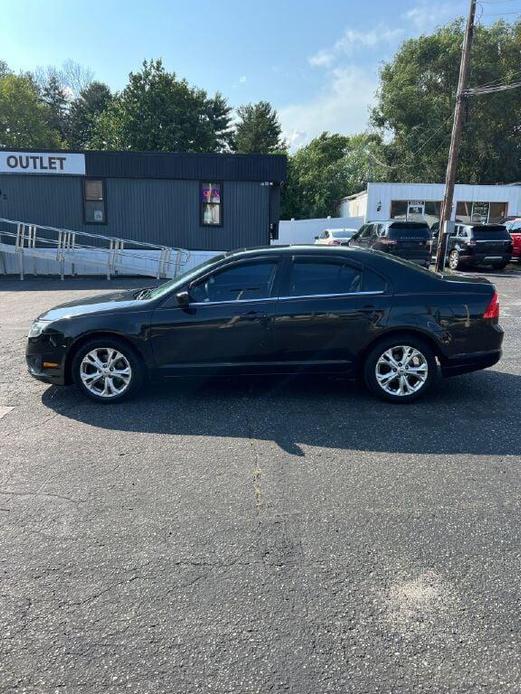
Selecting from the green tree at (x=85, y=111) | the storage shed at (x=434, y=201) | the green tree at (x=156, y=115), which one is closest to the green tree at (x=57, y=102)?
the green tree at (x=85, y=111)

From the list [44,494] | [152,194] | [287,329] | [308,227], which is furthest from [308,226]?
[44,494]

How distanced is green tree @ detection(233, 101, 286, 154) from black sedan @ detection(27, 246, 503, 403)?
170 feet

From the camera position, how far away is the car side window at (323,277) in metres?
5.55

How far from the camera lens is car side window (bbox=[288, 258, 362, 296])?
5555mm

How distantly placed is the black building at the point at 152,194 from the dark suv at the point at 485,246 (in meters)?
6.48

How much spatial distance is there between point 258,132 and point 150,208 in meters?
39.9

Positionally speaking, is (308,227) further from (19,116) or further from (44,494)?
(44,494)

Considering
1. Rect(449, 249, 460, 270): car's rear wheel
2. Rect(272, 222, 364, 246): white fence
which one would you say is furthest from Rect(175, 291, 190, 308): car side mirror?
Rect(272, 222, 364, 246): white fence

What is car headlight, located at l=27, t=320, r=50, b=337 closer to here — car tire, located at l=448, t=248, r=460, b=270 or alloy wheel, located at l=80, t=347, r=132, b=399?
alloy wheel, located at l=80, t=347, r=132, b=399

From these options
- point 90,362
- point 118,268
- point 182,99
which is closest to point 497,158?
point 182,99

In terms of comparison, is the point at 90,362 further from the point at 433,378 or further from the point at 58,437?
the point at 433,378

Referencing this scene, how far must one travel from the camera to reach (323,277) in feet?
18.3

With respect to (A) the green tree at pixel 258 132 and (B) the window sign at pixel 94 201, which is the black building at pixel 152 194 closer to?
(B) the window sign at pixel 94 201

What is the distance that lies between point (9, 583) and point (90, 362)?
9.64ft
